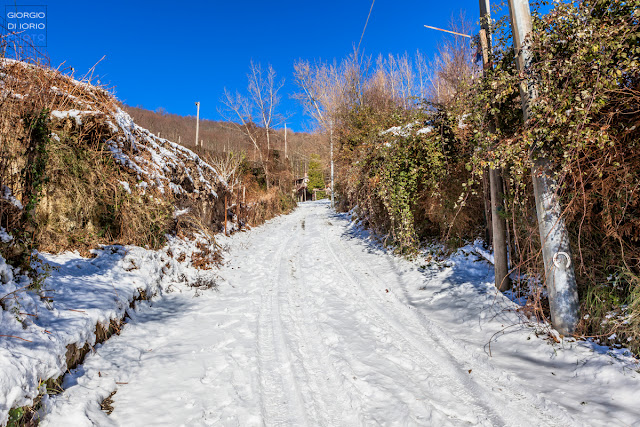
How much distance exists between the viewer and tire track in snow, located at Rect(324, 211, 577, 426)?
7.86ft

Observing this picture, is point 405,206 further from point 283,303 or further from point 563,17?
point 563,17

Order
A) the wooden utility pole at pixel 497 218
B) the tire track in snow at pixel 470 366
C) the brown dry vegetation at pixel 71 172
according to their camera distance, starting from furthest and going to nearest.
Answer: the wooden utility pole at pixel 497 218, the brown dry vegetation at pixel 71 172, the tire track in snow at pixel 470 366

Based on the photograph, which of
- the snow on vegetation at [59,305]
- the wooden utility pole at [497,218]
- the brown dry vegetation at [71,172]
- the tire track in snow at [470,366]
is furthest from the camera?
the wooden utility pole at [497,218]

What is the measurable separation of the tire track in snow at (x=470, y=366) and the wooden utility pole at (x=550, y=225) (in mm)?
1152

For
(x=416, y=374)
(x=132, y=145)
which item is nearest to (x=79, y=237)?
(x=132, y=145)

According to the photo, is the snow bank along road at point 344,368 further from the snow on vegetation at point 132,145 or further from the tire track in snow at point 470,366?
the snow on vegetation at point 132,145

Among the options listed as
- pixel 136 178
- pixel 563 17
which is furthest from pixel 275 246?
→ pixel 563 17

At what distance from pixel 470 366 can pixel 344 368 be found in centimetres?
135

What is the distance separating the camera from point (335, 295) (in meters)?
5.38

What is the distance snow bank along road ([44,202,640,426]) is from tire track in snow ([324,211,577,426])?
0.04 ft

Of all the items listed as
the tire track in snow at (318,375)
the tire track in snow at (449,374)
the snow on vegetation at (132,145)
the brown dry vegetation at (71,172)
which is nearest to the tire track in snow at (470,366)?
the tire track in snow at (449,374)

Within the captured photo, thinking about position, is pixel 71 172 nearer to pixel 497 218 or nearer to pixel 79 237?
pixel 79 237

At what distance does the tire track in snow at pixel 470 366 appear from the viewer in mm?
2396

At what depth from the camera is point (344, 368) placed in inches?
121
